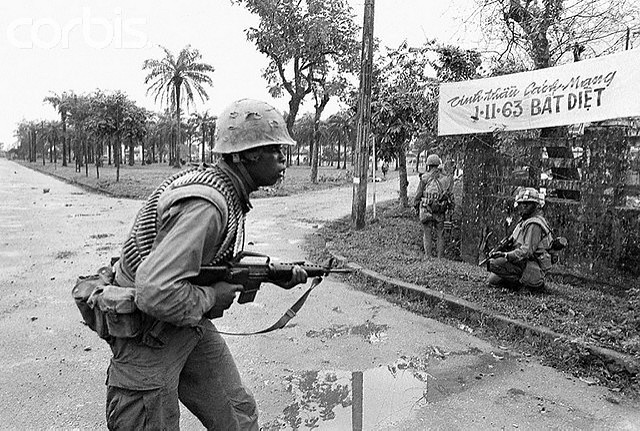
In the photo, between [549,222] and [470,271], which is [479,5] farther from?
[470,271]

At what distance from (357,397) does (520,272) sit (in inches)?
111

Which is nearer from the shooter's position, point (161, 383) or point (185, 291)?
point (185, 291)

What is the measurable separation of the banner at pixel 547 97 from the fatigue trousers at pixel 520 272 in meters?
2.09

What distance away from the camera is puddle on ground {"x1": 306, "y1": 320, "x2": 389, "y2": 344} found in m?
5.05

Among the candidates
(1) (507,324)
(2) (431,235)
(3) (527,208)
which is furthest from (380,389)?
(2) (431,235)

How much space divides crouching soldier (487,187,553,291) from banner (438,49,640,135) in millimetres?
1571

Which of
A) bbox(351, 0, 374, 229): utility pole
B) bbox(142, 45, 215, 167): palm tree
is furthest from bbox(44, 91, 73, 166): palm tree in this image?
bbox(351, 0, 374, 229): utility pole

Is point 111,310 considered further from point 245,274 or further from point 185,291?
point 245,274

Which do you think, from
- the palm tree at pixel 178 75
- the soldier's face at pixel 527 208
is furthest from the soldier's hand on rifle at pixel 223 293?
the palm tree at pixel 178 75

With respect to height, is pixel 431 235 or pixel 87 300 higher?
Answer: pixel 87 300

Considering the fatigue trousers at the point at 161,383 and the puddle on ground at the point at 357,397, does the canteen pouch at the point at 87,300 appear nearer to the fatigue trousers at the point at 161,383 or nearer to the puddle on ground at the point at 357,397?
the fatigue trousers at the point at 161,383

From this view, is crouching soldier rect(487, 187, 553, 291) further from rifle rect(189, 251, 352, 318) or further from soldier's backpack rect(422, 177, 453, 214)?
rifle rect(189, 251, 352, 318)

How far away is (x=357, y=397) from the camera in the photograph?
3816 mm

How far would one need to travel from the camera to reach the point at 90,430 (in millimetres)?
3309
